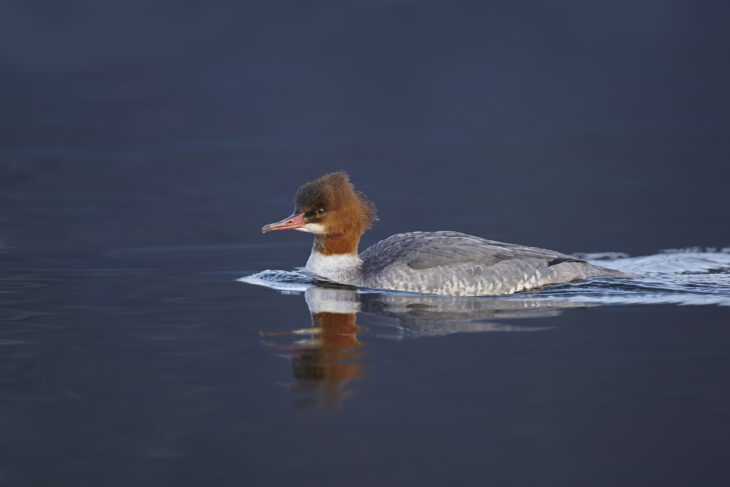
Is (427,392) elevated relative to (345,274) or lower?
lower

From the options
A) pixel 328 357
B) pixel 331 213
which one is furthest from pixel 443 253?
pixel 328 357

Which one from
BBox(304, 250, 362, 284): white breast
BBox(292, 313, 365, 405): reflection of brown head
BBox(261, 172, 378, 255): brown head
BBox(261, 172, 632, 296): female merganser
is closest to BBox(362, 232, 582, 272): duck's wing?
BBox(261, 172, 632, 296): female merganser

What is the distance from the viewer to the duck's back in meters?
10.1

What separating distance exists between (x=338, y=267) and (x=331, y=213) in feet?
1.75

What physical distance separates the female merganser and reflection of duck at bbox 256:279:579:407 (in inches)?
8.4

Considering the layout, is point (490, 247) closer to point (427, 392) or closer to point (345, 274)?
point (345, 274)

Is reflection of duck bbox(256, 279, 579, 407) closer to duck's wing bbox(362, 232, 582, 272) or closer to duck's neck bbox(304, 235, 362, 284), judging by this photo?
duck's neck bbox(304, 235, 362, 284)

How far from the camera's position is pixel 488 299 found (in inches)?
389

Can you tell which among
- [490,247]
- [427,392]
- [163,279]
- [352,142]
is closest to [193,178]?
[352,142]

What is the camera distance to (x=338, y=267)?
10656mm

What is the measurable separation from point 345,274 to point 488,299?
151cm

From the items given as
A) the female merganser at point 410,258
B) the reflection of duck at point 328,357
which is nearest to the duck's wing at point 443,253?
the female merganser at point 410,258

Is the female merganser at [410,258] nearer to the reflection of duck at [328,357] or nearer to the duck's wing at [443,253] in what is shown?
the duck's wing at [443,253]

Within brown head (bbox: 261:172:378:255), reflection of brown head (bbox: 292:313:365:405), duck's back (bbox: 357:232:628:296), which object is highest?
brown head (bbox: 261:172:378:255)
